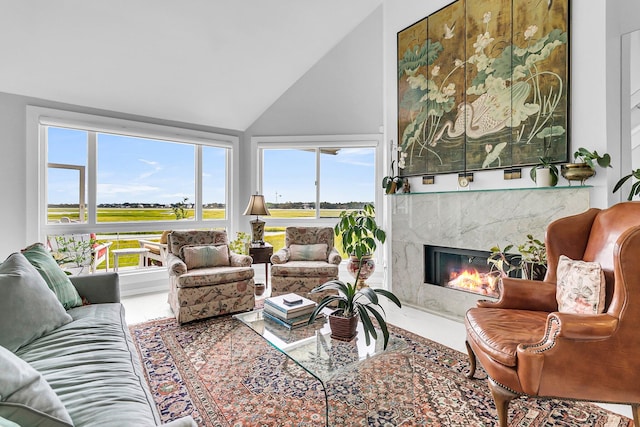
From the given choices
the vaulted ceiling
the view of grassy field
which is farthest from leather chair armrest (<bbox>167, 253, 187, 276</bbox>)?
the vaulted ceiling

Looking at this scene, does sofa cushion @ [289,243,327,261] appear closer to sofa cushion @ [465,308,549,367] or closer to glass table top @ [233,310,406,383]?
glass table top @ [233,310,406,383]

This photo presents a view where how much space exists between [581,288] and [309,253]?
2.70 metres

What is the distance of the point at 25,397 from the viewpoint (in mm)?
821

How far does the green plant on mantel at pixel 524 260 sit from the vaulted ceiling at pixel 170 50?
10.7 feet

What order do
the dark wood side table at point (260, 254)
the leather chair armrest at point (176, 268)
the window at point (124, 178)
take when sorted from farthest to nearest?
the dark wood side table at point (260, 254), the window at point (124, 178), the leather chair armrest at point (176, 268)

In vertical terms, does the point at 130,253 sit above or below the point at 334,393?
above

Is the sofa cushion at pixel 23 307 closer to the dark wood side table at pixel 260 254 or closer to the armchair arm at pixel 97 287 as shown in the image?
the armchair arm at pixel 97 287

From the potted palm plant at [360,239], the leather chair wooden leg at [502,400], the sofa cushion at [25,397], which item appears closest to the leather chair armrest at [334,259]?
the potted palm plant at [360,239]

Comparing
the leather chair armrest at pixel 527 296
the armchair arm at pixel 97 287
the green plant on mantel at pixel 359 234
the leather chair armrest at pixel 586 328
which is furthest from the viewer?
the green plant on mantel at pixel 359 234

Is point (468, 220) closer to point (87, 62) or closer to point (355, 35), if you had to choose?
point (355, 35)

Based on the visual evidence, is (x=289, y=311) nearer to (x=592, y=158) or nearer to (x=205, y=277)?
(x=205, y=277)

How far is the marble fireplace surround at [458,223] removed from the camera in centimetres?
264

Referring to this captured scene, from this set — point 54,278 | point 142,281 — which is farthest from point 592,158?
point 142,281

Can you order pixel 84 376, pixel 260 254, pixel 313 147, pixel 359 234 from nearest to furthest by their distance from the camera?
pixel 84 376, pixel 359 234, pixel 260 254, pixel 313 147
